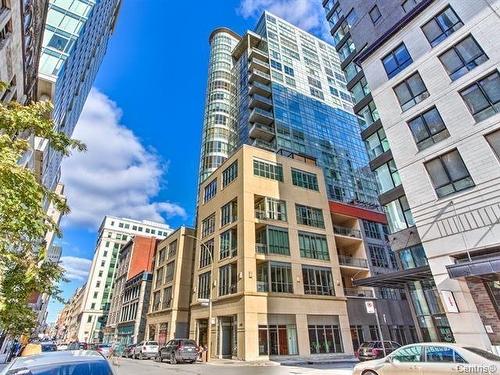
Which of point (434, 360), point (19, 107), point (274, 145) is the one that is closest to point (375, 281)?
point (434, 360)

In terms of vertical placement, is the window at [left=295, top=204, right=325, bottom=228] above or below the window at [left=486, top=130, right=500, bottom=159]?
above

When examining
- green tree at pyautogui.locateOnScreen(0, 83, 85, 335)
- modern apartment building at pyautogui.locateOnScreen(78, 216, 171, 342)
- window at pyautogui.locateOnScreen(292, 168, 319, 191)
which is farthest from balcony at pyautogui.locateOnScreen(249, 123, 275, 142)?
modern apartment building at pyautogui.locateOnScreen(78, 216, 171, 342)

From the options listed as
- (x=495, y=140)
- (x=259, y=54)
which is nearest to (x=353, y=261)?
(x=495, y=140)

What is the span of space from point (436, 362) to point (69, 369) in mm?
9217

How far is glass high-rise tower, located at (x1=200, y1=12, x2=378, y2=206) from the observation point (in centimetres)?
5706

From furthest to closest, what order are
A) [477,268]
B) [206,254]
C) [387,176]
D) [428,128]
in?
[206,254]
[387,176]
[428,128]
[477,268]

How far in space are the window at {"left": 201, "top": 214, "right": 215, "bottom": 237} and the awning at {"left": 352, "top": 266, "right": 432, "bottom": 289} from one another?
1868 centimetres

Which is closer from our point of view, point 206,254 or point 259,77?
point 206,254

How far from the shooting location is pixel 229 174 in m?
33.2

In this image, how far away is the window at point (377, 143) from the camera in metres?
22.9

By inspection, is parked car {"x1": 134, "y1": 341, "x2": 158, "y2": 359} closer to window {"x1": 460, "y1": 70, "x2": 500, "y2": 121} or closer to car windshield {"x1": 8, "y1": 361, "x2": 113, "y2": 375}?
car windshield {"x1": 8, "y1": 361, "x2": 113, "y2": 375}

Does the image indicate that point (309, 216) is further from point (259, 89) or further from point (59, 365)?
point (259, 89)

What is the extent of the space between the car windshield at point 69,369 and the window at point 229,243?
2423cm

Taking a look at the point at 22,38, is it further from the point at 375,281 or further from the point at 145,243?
the point at 145,243
